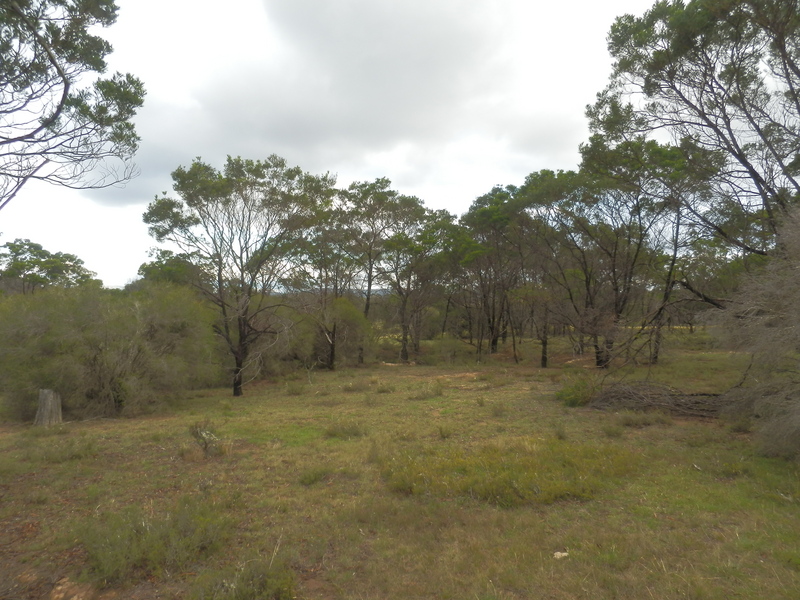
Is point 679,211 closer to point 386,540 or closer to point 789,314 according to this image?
point 789,314

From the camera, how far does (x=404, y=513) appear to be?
5145mm

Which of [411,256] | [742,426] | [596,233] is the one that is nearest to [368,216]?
[411,256]

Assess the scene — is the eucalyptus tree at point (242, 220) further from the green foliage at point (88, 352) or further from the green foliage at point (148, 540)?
the green foliage at point (148, 540)

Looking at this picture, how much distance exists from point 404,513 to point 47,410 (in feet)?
34.4

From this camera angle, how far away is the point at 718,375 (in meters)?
17.3

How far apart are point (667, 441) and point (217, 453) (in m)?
7.97

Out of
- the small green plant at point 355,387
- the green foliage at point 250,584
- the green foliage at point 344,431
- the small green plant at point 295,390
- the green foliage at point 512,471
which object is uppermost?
the green foliage at point 512,471

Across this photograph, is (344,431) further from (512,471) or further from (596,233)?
(596,233)

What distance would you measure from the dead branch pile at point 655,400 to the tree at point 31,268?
100.0ft

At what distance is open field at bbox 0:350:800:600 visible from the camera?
12.2ft

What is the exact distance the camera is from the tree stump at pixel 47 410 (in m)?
11.0

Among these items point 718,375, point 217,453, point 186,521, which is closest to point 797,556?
point 186,521

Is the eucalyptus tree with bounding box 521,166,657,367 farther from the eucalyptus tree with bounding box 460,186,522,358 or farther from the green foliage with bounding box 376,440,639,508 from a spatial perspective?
the green foliage with bounding box 376,440,639,508

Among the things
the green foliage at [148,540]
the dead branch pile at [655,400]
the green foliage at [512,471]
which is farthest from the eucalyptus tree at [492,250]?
the green foliage at [148,540]
